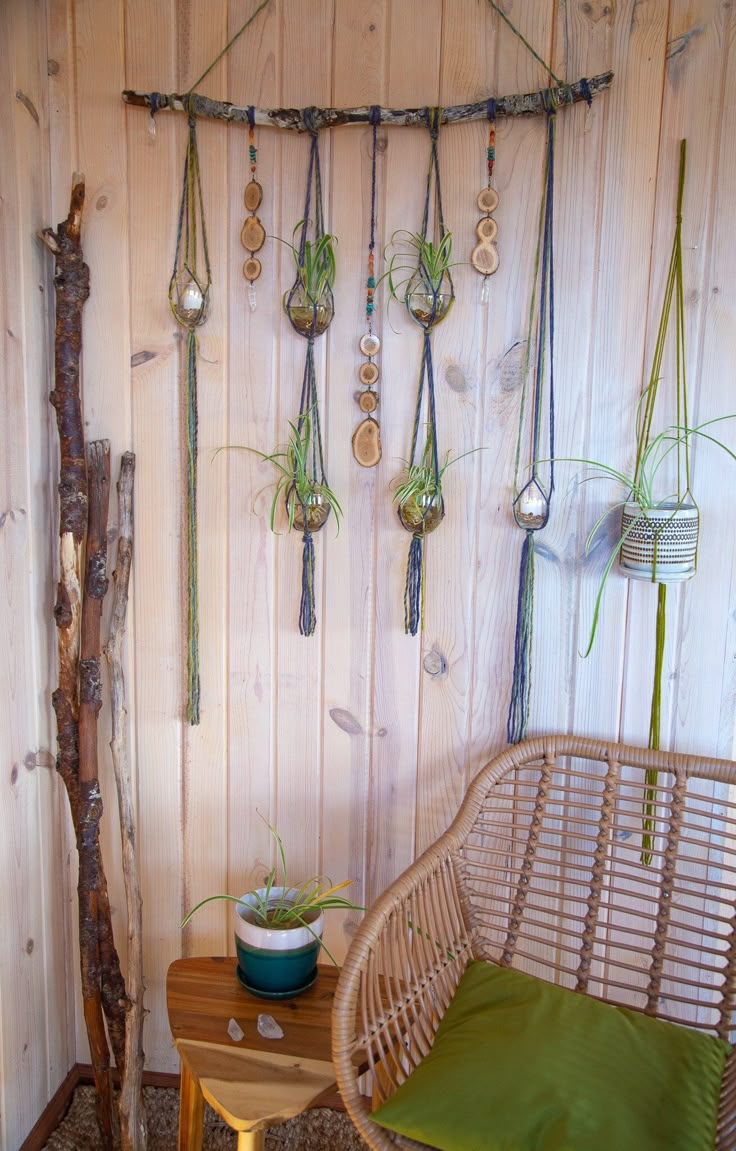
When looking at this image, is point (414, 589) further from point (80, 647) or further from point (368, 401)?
point (80, 647)

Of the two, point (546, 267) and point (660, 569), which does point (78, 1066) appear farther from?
A: point (546, 267)

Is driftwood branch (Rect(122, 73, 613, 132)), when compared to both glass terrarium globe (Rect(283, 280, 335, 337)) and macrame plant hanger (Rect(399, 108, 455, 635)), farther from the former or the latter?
glass terrarium globe (Rect(283, 280, 335, 337))

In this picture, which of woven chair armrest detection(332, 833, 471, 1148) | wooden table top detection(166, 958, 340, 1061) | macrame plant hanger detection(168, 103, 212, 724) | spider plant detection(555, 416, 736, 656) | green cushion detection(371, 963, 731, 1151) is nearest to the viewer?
green cushion detection(371, 963, 731, 1151)

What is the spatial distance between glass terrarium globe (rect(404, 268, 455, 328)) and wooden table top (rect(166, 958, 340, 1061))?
1108mm

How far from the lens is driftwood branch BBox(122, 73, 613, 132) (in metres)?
1.43

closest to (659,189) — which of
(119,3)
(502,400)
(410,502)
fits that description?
(502,400)

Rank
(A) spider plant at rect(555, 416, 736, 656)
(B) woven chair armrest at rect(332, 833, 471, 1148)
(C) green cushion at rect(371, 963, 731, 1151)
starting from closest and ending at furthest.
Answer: (C) green cushion at rect(371, 963, 731, 1151) → (B) woven chair armrest at rect(332, 833, 471, 1148) → (A) spider plant at rect(555, 416, 736, 656)

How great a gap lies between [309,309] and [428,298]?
200mm

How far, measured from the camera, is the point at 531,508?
4.96 feet

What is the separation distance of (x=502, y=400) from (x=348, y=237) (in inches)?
15.1

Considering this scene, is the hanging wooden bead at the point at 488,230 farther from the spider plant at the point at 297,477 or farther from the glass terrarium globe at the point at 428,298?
the spider plant at the point at 297,477

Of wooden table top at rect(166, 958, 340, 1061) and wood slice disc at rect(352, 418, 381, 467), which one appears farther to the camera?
wood slice disc at rect(352, 418, 381, 467)

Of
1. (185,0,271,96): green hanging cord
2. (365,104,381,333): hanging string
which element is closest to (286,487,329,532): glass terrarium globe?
(365,104,381,333): hanging string

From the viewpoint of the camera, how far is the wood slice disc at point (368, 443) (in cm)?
157
